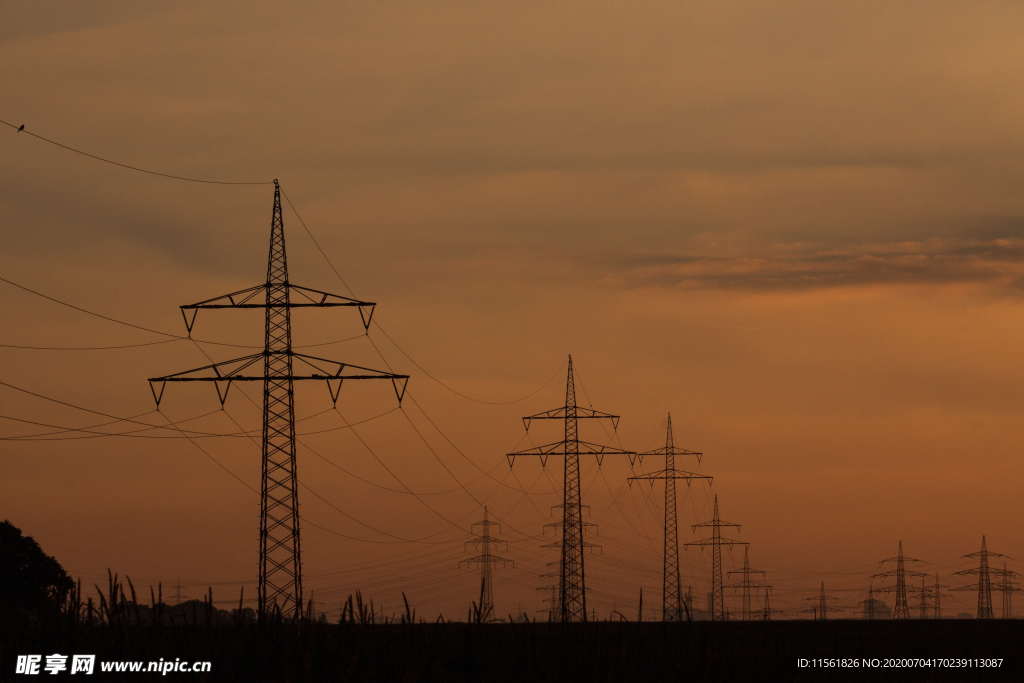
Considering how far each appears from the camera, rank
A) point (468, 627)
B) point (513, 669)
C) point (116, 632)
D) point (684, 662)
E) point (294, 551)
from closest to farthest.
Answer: point (116, 632) < point (468, 627) < point (513, 669) < point (684, 662) < point (294, 551)

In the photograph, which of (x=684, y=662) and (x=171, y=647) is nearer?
(x=171, y=647)

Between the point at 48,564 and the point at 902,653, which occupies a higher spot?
the point at 48,564

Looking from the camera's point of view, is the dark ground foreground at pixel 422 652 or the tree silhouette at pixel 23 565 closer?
the dark ground foreground at pixel 422 652

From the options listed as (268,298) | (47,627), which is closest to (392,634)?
(47,627)

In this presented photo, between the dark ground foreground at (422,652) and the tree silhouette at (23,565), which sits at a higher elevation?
the tree silhouette at (23,565)

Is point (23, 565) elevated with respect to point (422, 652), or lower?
elevated

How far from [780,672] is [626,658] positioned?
5458 mm

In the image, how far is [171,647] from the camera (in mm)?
17125

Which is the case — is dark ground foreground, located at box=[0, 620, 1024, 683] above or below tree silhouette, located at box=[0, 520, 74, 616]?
below

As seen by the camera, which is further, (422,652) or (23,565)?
(23,565)

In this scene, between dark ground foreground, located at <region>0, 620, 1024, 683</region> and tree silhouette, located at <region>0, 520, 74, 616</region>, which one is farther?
tree silhouette, located at <region>0, 520, 74, 616</region>

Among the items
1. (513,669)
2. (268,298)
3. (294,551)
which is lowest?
(513,669)

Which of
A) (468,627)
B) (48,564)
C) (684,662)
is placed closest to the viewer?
(468,627)

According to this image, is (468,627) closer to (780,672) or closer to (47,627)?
(47,627)
